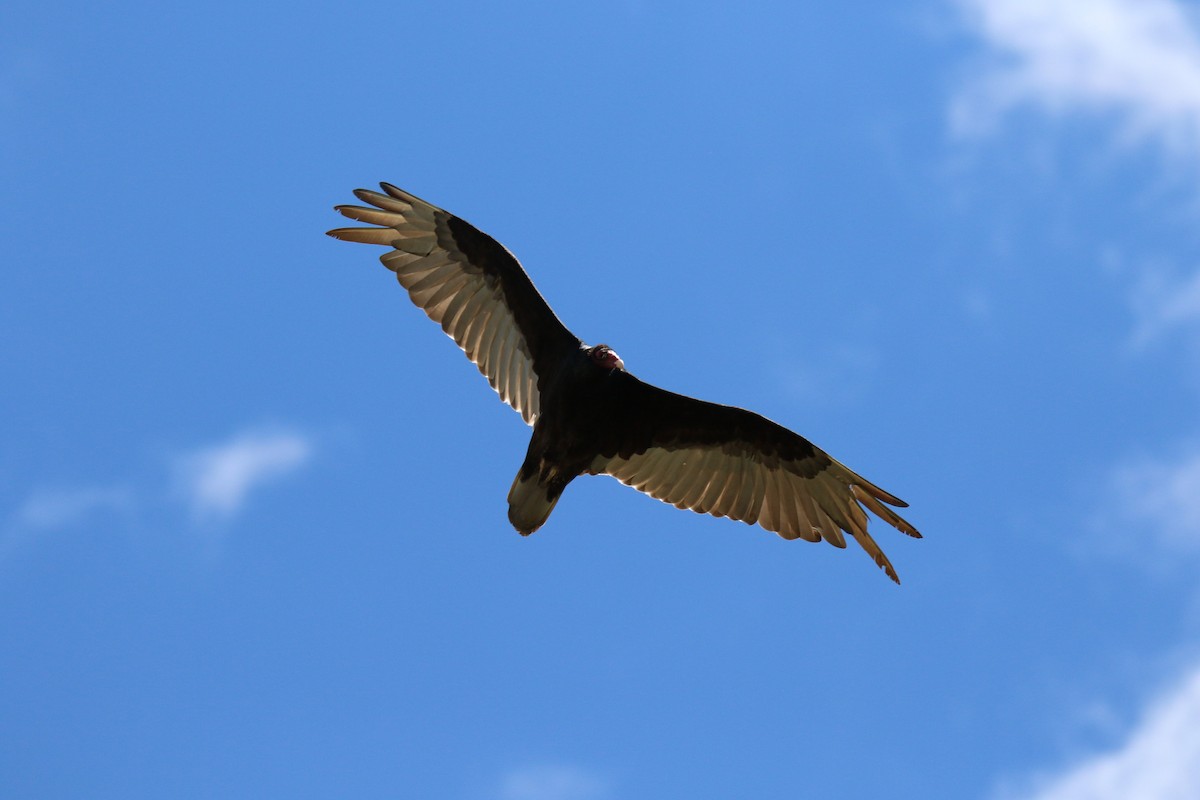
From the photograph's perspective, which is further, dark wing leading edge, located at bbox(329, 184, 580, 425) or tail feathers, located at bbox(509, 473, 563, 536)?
dark wing leading edge, located at bbox(329, 184, 580, 425)

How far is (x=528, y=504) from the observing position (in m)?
7.98

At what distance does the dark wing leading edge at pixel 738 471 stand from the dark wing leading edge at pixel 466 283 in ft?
2.48

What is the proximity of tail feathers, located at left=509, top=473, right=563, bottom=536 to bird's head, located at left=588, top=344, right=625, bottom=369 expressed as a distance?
85 centimetres

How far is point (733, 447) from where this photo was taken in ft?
27.8

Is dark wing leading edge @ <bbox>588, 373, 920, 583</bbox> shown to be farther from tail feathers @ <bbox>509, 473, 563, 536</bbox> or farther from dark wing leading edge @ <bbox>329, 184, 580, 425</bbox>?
dark wing leading edge @ <bbox>329, 184, 580, 425</bbox>

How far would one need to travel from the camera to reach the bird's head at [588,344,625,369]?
25.3 ft

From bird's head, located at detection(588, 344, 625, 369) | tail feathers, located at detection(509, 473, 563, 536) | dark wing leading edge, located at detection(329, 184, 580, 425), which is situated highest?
dark wing leading edge, located at detection(329, 184, 580, 425)

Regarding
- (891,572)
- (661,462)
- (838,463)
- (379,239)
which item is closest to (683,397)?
(661,462)

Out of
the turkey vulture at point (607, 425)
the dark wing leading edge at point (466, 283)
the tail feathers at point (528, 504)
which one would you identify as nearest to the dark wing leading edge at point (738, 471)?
the turkey vulture at point (607, 425)

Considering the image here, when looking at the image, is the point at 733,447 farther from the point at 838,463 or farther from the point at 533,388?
the point at 533,388

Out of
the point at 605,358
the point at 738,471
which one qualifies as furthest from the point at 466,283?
the point at 738,471

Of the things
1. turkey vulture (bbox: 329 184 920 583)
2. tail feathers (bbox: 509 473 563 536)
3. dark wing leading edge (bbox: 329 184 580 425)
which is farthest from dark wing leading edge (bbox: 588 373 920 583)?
dark wing leading edge (bbox: 329 184 580 425)

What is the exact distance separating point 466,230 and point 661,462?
2077 mm

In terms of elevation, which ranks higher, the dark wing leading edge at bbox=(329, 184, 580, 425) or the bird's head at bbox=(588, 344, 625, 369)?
the dark wing leading edge at bbox=(329, 184, 580, 425)
